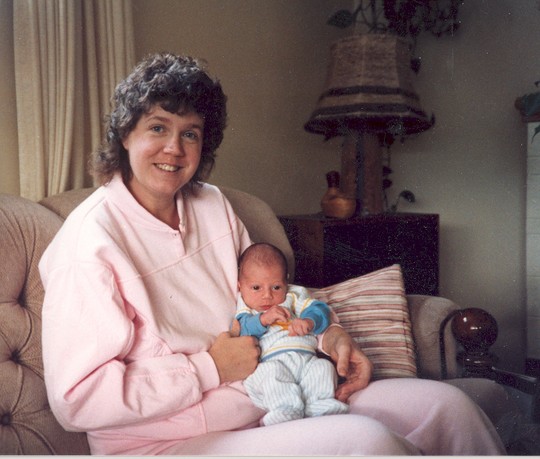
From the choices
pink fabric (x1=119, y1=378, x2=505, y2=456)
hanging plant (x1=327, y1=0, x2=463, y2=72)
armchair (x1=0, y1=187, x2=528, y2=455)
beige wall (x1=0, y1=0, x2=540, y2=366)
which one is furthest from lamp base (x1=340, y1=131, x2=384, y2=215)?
pink fabric (x1=119, y1=378, x2=505, y2=456)

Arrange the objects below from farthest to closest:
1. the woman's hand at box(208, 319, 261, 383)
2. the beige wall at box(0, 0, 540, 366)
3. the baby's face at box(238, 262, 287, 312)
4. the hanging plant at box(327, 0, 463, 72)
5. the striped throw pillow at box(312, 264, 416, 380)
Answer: the hanging plant at box(327, 0, 463, 72)
the beige wall at box(0, 0, 540, 366)
the striped throw pillow at box(312, 264, 416, 380)
the baby's face at box(238, 262, 287, 312)
the woman's hand at box(208, 319, 261, 383)

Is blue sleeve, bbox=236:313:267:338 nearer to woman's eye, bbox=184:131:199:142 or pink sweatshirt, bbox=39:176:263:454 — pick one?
pink sweatshirt, bbox=39:176:263:454

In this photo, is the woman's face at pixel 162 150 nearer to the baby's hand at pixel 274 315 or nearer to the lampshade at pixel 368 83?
the baby's hand at pixel 274 315

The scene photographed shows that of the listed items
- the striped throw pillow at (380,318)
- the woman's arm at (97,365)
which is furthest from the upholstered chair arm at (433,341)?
the woman's arm at (97,365)

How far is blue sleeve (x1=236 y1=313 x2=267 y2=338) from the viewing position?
92 cm

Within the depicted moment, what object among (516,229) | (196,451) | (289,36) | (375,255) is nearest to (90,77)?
(289,36)

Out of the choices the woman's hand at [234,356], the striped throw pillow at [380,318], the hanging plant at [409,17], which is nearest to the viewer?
the woman's hand at [234,356]

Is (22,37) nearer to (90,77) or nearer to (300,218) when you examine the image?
(90,77)

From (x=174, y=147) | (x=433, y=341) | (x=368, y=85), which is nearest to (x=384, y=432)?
(x=433, y=341)

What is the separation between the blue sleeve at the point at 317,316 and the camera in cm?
97

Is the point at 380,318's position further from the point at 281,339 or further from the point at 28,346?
the point at 28,346

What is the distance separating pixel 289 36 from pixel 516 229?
0.99 metres

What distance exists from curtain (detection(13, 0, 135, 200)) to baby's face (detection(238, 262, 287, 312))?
478 mm

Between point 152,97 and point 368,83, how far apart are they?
3.20 ft
